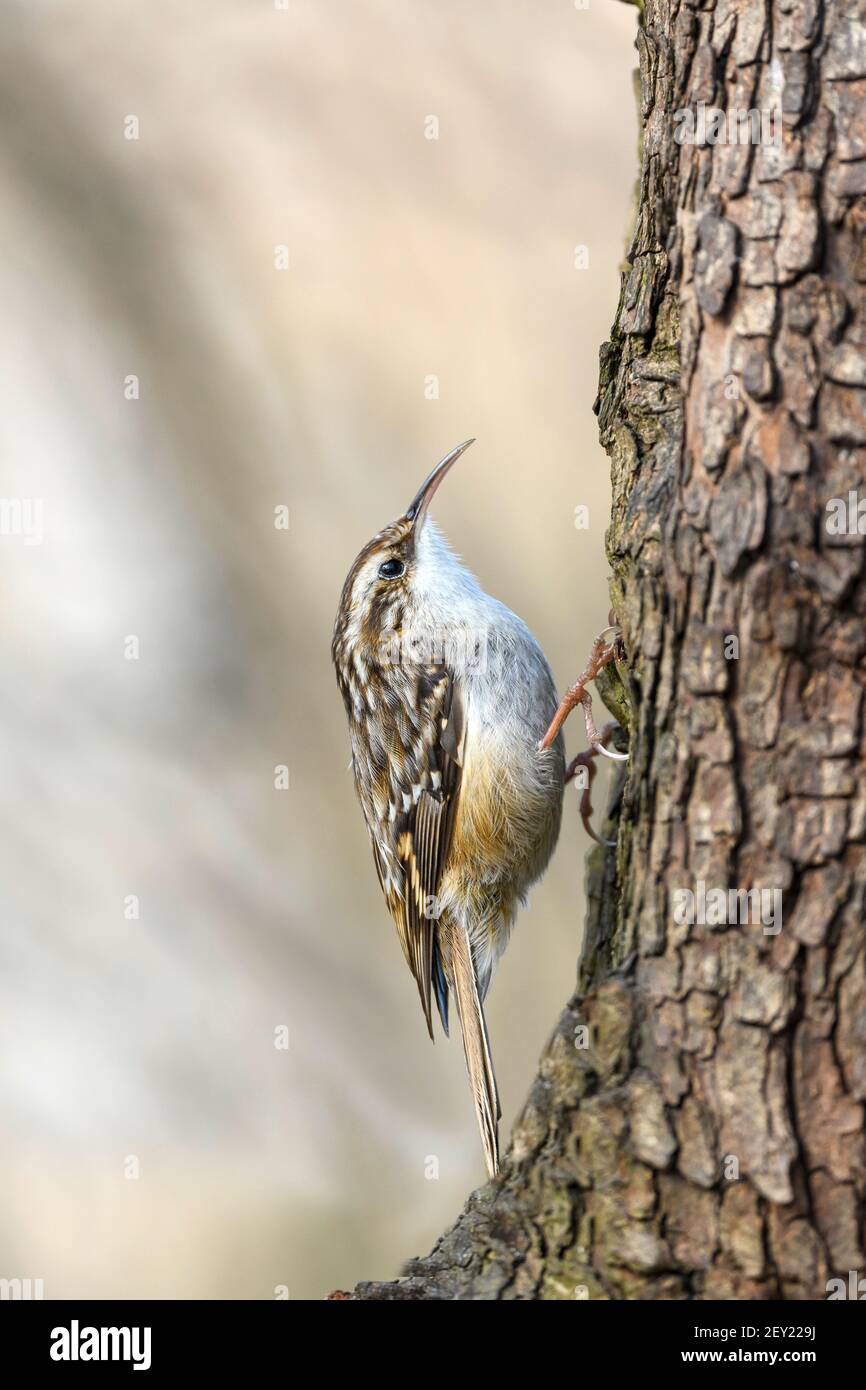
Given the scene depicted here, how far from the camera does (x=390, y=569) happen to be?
3.62 meters

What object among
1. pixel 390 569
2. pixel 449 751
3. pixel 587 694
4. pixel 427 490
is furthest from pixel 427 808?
pixel 427 490

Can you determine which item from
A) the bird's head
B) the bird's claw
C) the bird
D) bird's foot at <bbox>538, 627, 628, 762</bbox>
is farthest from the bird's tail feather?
the bird's head

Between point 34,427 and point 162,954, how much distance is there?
2267mm

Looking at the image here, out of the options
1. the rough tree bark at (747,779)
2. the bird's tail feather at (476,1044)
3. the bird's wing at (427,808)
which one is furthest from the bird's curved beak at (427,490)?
the rough tree bark at (747,779)

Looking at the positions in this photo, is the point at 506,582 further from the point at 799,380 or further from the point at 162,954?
the point at 799,380

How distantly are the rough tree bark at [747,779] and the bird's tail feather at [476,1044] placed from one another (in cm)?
104

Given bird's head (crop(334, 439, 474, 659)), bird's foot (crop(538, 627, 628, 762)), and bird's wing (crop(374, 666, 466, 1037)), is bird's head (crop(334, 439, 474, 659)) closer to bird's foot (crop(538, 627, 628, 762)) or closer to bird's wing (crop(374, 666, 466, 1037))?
bird's wing (crop(374, 666, 466, 1037))

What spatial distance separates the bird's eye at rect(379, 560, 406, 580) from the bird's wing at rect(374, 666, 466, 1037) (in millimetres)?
324

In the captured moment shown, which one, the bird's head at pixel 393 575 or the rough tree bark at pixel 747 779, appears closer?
the rough tree bark at pixel 747 779

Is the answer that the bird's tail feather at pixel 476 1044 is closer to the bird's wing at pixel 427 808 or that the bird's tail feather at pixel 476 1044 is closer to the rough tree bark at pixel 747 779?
the bird's wing at pixel 427 808

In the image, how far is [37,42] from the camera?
4.89 metres

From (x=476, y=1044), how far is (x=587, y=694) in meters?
0.99

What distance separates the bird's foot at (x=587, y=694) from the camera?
8.93 ft


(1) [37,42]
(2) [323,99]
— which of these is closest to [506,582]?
(2) [323,99]
